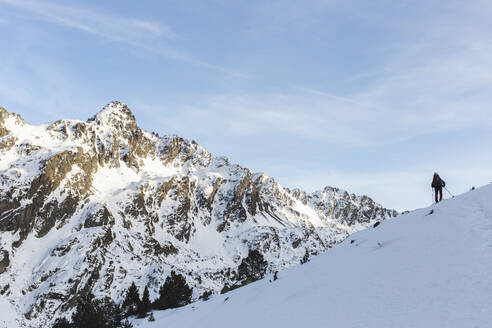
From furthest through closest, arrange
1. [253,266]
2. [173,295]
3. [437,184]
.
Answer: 1. [253,266]
2. [173,295]
3. [437,184]

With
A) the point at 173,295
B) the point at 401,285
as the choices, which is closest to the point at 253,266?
the point at 173,295

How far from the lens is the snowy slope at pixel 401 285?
35.1ft

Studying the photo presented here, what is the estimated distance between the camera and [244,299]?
22516mm

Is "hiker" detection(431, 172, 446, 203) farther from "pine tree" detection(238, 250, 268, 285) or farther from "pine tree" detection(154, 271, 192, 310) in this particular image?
"pine tree" detection(238, 250, 268, 285)

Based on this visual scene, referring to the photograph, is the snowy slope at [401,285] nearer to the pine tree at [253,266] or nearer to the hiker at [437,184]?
the hiker at [437,184]

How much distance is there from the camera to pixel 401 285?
515 inches

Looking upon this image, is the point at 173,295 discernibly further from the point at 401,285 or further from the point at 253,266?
the point at 401,285

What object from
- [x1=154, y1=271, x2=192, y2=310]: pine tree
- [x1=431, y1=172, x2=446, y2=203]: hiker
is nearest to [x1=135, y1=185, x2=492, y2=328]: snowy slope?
[x1=431, y1=172, x2=446, y2=203]: hiker

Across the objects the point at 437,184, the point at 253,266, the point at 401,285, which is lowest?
the point at 253,266

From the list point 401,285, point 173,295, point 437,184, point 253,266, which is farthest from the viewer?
point 253,266

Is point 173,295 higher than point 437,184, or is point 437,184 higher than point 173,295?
point 437,184

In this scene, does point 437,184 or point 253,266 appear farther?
point 253,266

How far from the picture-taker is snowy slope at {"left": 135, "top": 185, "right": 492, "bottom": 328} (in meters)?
10.7

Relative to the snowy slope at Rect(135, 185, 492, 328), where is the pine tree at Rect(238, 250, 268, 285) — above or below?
below
